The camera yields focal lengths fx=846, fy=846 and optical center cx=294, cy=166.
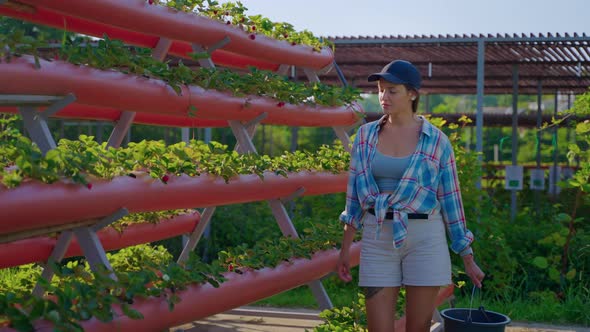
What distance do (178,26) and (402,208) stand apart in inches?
72.4

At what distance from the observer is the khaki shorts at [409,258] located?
12.2 feet

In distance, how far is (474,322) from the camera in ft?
15.1

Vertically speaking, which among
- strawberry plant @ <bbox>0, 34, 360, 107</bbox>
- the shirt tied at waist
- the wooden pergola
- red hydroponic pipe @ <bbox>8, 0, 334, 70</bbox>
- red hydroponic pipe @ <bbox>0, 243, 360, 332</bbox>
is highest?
the wooden pergola

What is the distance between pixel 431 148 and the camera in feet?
12.6

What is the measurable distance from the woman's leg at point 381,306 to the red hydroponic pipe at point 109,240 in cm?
204

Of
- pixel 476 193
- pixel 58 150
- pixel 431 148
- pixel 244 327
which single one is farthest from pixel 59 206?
pixel 476 193

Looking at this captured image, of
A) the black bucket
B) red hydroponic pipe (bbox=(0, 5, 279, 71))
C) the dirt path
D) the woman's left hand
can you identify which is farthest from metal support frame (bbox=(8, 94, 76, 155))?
the dirt path

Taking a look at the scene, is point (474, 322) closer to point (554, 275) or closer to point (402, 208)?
point (402, 208)

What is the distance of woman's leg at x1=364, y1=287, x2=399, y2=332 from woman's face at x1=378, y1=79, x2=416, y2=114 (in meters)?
0.81

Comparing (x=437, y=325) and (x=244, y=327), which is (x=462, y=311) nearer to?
(x=437, y=325)

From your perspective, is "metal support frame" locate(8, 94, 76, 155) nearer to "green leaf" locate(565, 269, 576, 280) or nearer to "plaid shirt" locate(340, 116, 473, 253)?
"plaid shirt" locate(340, 116, 473, 253)

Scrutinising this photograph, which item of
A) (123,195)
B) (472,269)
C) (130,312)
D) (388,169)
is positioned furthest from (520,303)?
(130,312)

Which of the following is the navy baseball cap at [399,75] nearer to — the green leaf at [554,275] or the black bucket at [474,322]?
the black bucket at [474,322]

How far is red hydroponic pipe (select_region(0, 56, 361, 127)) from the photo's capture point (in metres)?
3.37
